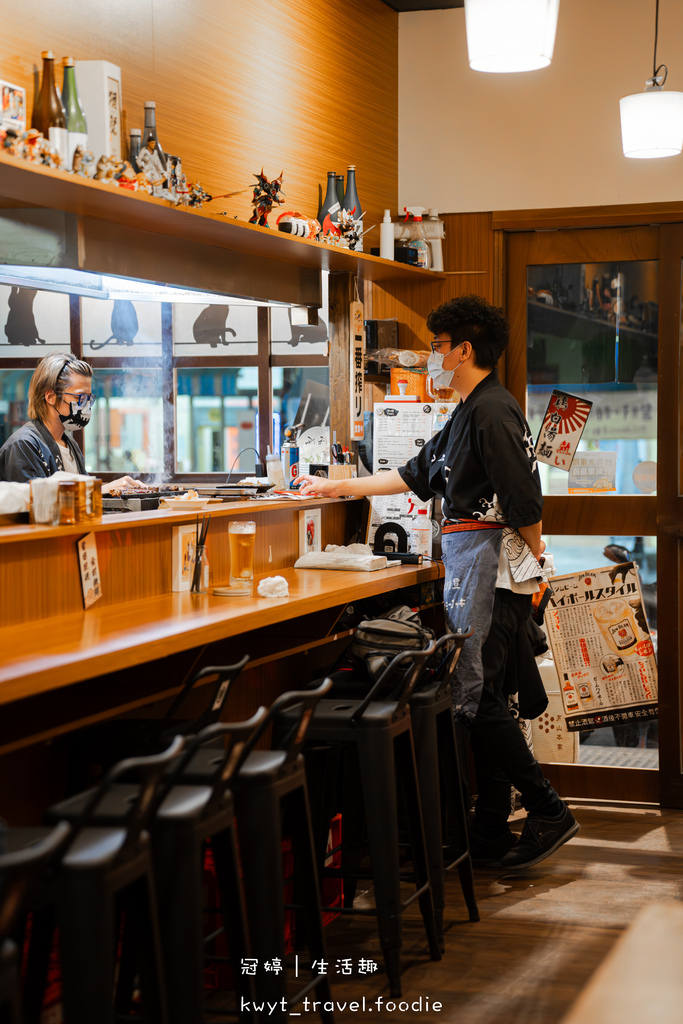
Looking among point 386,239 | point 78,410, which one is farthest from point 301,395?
point 78,410

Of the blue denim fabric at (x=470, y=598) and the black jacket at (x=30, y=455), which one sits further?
the black jacket at (x=30, y=455)

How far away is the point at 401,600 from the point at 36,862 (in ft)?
8.77

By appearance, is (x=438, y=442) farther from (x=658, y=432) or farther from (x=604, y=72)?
(x=604, y=72)

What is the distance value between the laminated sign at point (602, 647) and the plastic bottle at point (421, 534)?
2.56 ft

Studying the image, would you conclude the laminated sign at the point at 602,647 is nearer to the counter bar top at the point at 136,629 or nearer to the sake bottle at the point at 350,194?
the counter bar top at the point at 136,629

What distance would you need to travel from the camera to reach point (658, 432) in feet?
14.8

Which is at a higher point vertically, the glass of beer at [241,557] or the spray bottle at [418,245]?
the spray bottle at [418,245]

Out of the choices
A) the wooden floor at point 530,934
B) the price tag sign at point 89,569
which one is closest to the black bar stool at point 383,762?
the wooden floor at point 530,934

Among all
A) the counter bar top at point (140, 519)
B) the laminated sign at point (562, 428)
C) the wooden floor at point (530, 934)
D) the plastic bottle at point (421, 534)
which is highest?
the laminated sign at point (562, 428)

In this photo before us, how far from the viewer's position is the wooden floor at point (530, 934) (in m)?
2.74

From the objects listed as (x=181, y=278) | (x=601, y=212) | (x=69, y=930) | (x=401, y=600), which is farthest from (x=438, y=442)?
(x=69, y=930)

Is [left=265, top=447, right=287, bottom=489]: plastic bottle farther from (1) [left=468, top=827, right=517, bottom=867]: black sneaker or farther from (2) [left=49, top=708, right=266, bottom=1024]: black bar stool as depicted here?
(2) [left=49, top=708, right=266, bottom=1024]: black bar stool

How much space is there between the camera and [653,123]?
3.90 m

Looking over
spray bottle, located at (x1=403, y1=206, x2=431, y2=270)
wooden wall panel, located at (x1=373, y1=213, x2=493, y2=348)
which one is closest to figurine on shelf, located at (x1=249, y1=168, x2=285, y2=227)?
spray bottle, located at (x1=403, y1=206, x2=431, y2=270)
